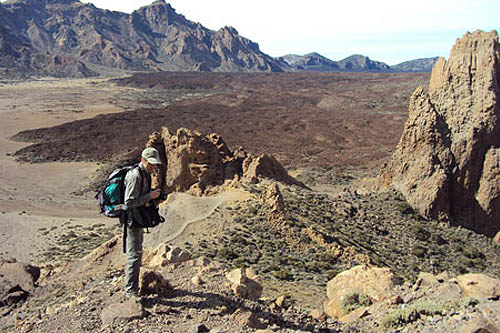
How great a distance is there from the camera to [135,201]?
603 cm

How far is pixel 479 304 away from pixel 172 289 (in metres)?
4.74

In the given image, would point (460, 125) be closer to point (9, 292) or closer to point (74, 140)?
point (9, 292)

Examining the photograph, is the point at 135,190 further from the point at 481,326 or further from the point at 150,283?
the point at 481,326

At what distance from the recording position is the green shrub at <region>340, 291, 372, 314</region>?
7.74 m

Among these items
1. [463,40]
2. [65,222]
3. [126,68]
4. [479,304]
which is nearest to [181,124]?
[65,222]

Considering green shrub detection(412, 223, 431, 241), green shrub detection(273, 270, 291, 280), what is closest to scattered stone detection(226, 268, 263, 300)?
green shrub detection(273, 270, 291, 280)

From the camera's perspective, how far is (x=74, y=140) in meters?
54.7

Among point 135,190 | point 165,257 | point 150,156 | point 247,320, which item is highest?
point 150,156

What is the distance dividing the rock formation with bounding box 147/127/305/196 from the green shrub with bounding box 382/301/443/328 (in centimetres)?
1289

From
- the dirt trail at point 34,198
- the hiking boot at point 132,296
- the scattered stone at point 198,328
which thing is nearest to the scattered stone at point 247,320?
the scattered stone at point 198,328

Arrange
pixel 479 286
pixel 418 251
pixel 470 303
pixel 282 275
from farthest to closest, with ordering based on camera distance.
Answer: pixel 418 251
pixel 282 275
pixel 479 286
pixel 470 303

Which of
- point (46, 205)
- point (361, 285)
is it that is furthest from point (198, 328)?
point (46, 205)

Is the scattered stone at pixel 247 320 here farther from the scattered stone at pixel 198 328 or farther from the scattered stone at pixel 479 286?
the scattered stone at pixel 479 286

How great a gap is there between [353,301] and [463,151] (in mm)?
12590
